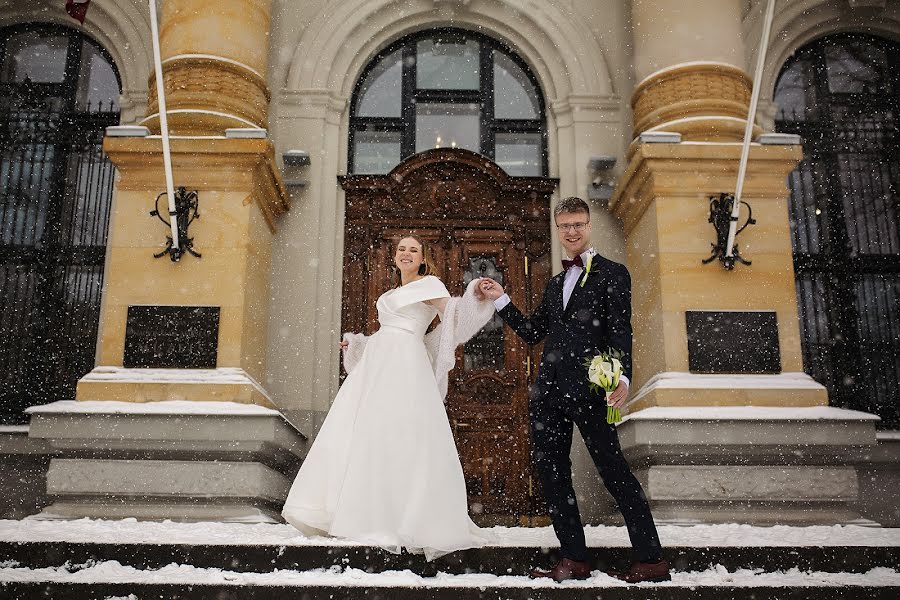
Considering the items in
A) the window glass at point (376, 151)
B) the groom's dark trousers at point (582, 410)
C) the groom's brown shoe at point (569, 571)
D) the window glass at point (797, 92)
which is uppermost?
the window glass at point (797, 92)

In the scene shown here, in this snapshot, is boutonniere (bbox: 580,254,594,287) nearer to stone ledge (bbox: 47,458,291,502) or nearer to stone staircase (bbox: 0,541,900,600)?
stone staircase (bbox: 0,541,900,600)

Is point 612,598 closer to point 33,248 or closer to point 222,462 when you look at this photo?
point 222,462

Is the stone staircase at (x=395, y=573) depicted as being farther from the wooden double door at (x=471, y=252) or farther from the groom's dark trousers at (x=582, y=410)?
the wooden double door at (x=471, y=252)

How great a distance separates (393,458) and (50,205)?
24.3 ft

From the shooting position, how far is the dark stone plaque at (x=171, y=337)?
7691 mm

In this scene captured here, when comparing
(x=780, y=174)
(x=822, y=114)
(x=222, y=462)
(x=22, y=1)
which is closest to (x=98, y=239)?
(x=22, y=1)

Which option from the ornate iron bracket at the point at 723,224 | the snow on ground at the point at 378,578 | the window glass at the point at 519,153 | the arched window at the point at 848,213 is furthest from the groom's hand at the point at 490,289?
the arched window at the point at 848,213

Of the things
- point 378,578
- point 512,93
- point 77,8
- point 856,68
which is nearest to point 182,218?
point 77,8

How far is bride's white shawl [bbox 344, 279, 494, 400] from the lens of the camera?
520cm

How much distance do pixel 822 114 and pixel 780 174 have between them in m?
3.05

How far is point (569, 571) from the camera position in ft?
14.1

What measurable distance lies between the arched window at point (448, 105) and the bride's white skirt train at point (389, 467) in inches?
218

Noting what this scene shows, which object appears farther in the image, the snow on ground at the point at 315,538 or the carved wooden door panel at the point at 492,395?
the carved wooden door panel at the point at 492,395

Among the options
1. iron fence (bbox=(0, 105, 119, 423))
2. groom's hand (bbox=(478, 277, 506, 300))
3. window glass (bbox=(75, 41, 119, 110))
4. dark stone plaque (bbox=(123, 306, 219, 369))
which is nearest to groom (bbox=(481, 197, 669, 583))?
groom's hand (bbox=(478, 277, 506, 300))
